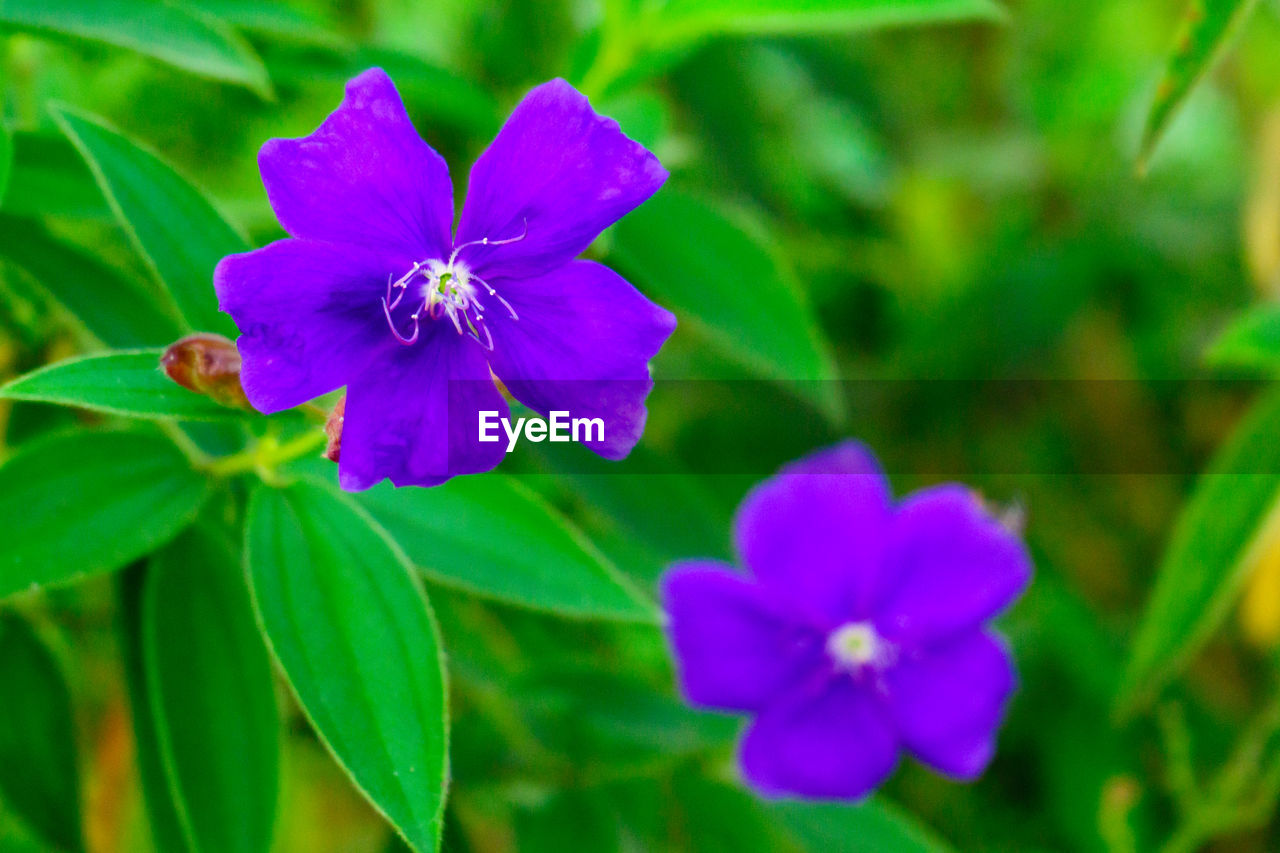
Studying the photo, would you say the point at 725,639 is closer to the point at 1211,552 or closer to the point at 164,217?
the point at 1211,552

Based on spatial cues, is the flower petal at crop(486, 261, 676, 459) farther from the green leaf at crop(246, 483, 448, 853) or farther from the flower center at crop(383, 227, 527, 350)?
the green leaf at crop(246, 483, 448, 853)

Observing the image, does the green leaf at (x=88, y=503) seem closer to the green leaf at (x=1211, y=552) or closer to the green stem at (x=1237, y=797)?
the green leaf at (x=1211, y=552)

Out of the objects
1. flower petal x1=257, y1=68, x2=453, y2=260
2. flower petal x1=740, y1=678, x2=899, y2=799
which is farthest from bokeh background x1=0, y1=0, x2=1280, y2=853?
flower petal x1=257, y1=68, x2=453, y2=260

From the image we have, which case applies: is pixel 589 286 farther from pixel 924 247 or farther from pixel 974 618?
pixel 924 247

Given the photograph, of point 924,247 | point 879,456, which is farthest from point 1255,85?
point 879,456

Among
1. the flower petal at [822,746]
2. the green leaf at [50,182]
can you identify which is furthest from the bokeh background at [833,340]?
the flower petal at [822,746]
